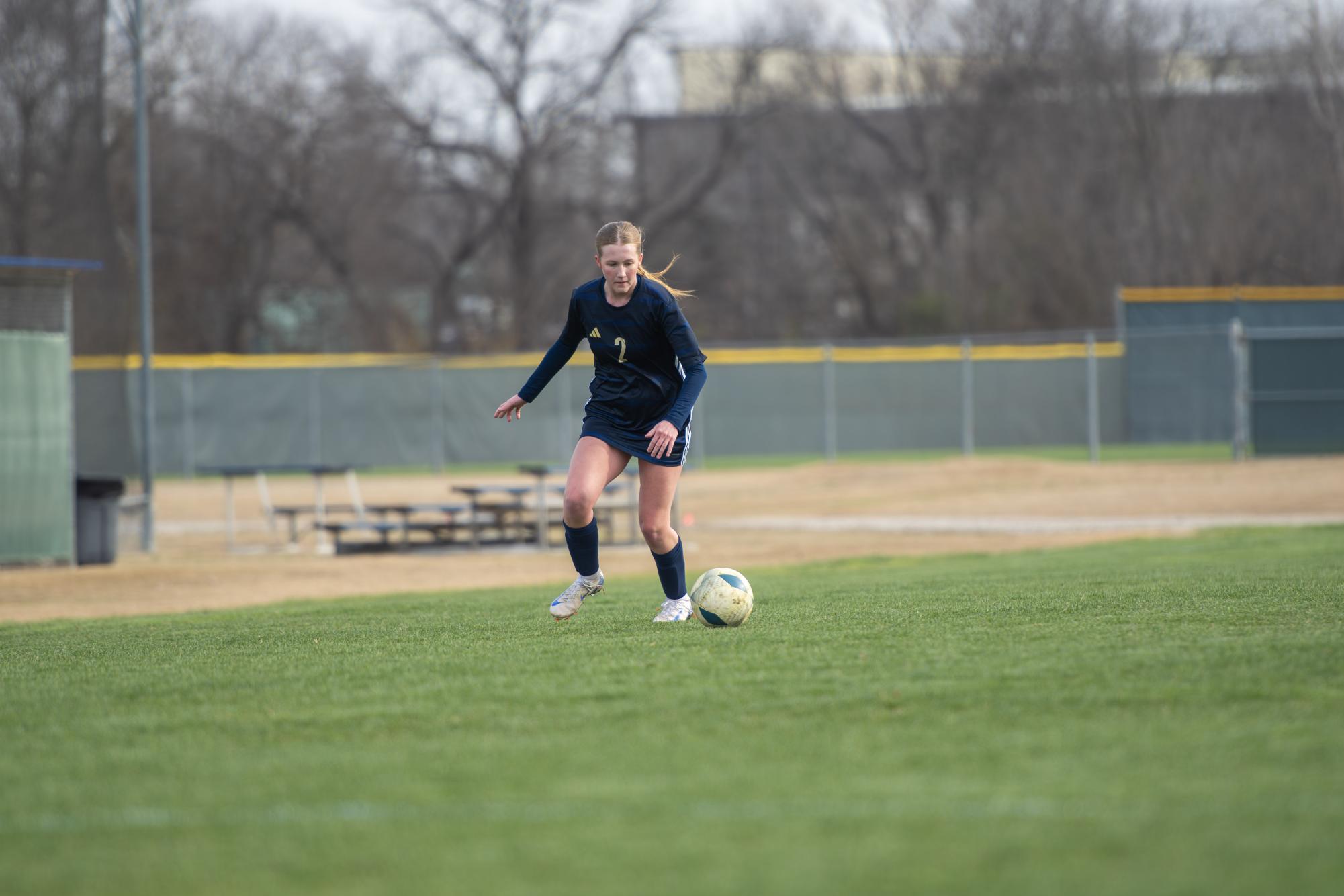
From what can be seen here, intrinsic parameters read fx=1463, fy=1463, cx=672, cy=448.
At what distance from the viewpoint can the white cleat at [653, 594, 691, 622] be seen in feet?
24.3

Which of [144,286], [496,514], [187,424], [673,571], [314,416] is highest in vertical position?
[144,286]

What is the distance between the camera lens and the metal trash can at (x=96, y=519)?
52.3 feet

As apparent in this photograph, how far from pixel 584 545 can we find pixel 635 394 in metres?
0.84

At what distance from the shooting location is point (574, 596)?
7.59 m

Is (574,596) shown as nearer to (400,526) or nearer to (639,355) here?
(639,355)

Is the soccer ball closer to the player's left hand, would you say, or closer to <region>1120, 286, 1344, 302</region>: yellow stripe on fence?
the player's left hand

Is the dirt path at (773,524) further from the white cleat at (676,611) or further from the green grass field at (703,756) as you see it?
the green grass field at (703,756)

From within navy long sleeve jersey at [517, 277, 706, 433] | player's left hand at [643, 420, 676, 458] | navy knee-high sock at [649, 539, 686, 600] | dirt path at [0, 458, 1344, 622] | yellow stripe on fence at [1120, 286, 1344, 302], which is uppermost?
yellow stripe on fence at [1120, 286, 1344, 302]

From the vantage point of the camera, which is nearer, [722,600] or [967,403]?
[722,600]

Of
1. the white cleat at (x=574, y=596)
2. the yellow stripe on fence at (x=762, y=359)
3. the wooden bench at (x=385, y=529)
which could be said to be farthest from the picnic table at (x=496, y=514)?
the yellow stripe on fence at (x=762, y=359)

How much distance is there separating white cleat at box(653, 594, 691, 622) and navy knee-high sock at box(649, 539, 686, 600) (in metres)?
0.03

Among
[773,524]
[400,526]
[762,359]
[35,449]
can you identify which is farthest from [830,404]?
[35,449]

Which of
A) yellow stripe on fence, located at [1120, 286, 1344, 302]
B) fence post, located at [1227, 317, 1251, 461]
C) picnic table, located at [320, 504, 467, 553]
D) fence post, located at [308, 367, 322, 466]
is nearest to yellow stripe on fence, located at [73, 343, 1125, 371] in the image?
fence post, located at [308, 367, 322, 466]

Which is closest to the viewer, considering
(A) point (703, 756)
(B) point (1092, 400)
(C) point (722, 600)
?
(A) point (703, 756)
